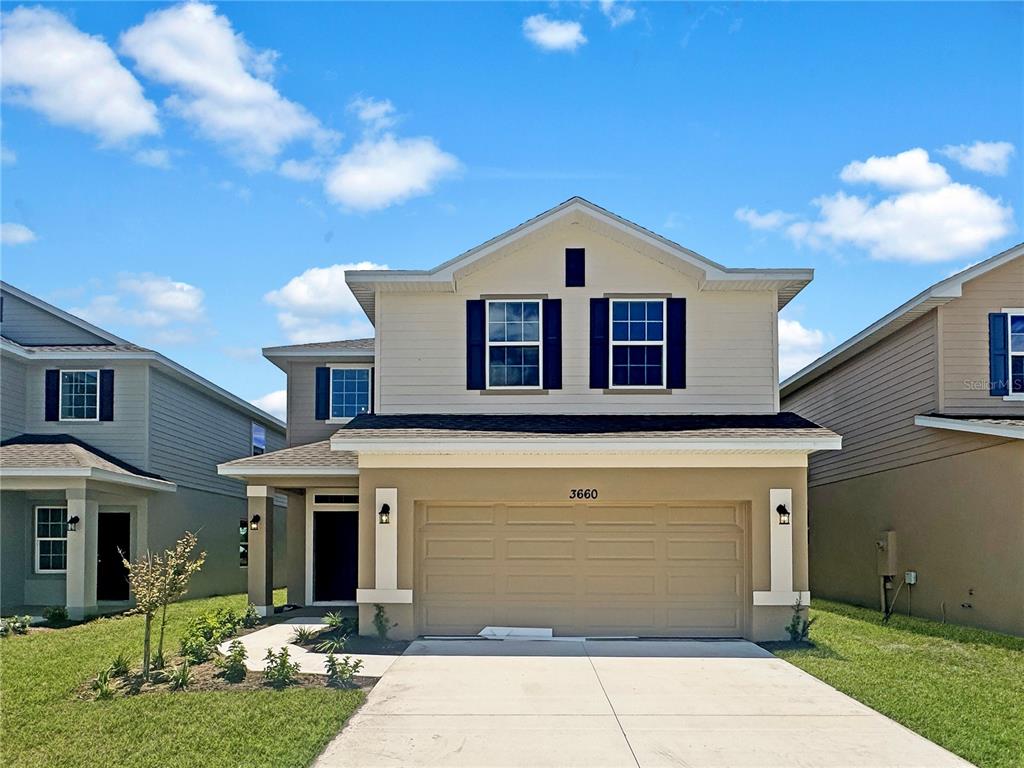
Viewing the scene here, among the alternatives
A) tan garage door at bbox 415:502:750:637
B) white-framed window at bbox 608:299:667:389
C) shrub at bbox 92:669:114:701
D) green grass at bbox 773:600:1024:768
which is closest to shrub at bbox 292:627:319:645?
tan garage door at bbox 415:502:750:637

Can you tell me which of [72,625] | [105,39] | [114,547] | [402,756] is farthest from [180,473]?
[402,756]

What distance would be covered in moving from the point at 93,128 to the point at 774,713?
487 inches

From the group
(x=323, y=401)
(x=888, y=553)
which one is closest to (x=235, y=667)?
(x=323, y=401)

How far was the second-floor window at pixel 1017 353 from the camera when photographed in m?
15.5

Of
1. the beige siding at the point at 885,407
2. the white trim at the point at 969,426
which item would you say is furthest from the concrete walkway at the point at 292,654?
the beige siding at the point at 885,407

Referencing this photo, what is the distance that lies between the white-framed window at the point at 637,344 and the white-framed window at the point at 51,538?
447 inches

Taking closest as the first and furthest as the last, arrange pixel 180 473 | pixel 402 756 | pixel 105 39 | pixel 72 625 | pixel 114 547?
pixel 402 756, pixel 105 39, pixel 72 625, pixel 114 547, pixel 180 473

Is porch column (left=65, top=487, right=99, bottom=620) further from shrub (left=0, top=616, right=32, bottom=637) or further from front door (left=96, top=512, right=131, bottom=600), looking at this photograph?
front door (left=96, top=512, right=131, bottom=600)

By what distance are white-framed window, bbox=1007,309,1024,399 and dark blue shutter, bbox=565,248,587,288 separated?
700 cm

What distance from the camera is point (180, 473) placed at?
21312 millimetres

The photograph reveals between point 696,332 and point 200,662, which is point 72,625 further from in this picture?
point 696,332

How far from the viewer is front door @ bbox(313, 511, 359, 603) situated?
18.1m

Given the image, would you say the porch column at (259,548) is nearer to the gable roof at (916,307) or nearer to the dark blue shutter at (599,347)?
the dark blue shutter at (599,347)

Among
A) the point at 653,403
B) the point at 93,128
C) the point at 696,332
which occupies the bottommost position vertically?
the point at 653,403
